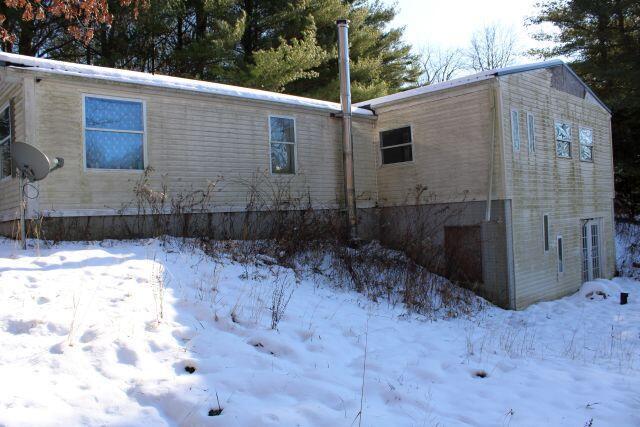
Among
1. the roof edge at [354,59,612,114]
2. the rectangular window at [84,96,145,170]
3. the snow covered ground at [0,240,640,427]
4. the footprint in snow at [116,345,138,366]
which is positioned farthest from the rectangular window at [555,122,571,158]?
the footprint in snow at [116,345,138,366]

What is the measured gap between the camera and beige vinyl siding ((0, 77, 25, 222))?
29.8 ft

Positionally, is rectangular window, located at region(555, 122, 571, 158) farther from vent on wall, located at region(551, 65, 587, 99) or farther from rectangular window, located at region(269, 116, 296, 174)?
rectangular window, located at region(269, 116, 296, 174)

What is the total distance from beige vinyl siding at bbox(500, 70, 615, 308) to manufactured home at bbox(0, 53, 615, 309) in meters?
0.05

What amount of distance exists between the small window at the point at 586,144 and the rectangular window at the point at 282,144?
8.48 m

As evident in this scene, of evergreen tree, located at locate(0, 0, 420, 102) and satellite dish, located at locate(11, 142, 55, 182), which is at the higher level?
evergreen tree, located at locate(0, 0, 420, 102)

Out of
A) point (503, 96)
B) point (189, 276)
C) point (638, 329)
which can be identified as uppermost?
point (503, 96)

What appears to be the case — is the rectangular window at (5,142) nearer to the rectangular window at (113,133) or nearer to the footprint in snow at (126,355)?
the rectangular window at (113,133)

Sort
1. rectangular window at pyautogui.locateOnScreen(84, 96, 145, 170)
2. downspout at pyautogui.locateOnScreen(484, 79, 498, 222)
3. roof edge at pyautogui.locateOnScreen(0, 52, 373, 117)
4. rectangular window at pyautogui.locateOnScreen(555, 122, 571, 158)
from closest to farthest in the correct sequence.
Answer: roof edge at pyautogui.locateOnScreen(0, 52, 373, 117) < rectangular window at pyautogui.locateOnScreen(84, 96, 145, 170) < downspout at pyautogui.locateOnScreen(484, 79, 498, 222) < rectangular window at pyautogui.locateOnScreen(555, 122, 571, 158)

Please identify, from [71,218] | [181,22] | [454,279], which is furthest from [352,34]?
[71,218]

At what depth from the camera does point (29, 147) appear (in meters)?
7.84

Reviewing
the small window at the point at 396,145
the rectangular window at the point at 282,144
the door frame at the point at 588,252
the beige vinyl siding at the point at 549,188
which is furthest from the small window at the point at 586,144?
the rectangular window at the point at 282,144

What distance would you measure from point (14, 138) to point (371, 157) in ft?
26.8

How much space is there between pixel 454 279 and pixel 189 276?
6.78 meters

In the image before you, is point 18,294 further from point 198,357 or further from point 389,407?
point 389,407
